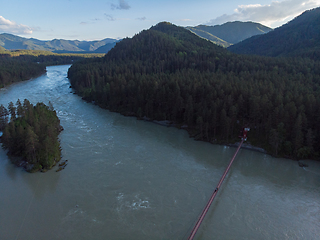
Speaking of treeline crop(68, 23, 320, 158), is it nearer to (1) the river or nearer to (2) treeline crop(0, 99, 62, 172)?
(1) the river

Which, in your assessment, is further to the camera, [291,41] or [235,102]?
[291,41]

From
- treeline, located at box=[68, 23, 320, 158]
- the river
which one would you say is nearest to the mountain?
treeline, located at box=[68, 23, 320, 158]

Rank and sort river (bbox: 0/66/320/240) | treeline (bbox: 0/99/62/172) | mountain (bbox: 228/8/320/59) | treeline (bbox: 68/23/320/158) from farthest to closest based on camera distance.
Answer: mountain (bbox: 228/8/320/59), treeline (bbox: 68/23/320/158), treeline (bbox: 0/99/62/172), river (bbox: 0/66/320/240)

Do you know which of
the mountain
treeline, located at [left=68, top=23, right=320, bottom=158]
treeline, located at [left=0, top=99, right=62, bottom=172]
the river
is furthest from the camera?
the mountain

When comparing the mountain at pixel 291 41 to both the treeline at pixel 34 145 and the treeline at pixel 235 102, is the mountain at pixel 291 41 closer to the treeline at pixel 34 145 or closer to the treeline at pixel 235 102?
the treeline at pixel 235 102

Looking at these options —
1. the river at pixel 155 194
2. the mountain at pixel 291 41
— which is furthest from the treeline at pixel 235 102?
the mountain at pixel 291 41

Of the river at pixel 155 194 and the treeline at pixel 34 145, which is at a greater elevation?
the treeline at pixel 34 145

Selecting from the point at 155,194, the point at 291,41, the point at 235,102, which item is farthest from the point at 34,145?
the point at 291,41

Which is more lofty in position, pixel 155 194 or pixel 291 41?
pixel 291 41

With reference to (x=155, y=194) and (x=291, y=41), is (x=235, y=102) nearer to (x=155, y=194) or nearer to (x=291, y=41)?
(x=155, y=194)
